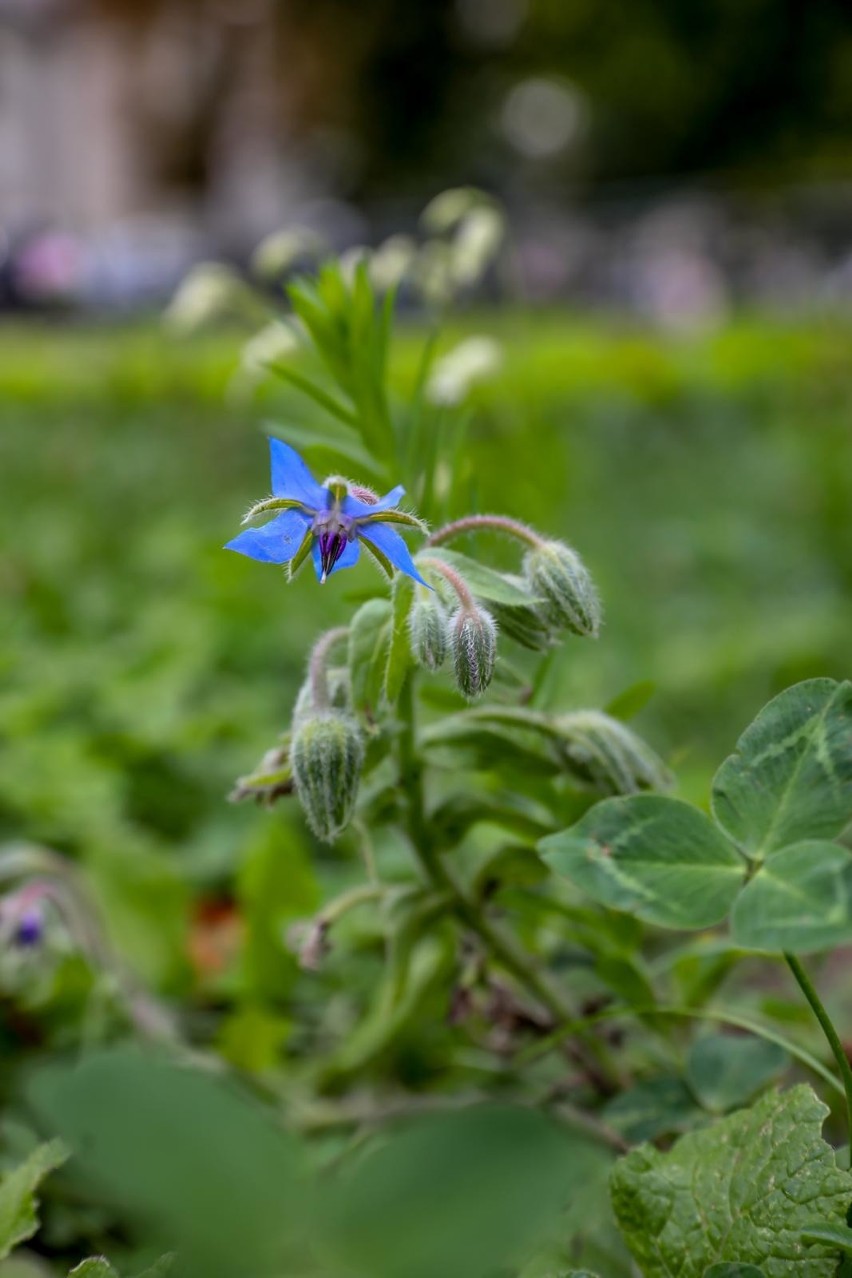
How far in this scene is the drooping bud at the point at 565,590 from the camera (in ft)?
2.59

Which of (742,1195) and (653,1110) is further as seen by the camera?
(653,1110)

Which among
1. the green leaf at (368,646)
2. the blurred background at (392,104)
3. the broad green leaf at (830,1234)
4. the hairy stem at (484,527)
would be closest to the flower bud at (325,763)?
the green leaf at (368,646)

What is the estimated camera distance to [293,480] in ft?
2.29

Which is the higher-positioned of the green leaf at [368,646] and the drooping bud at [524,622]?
the green leaf at [368,646]

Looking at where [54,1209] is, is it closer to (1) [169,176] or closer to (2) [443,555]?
(2) [443,555]

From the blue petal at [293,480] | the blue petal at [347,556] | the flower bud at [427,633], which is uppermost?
the blue petal at [293,480]

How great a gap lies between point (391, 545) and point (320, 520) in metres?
0.05

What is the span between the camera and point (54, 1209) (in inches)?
38.3

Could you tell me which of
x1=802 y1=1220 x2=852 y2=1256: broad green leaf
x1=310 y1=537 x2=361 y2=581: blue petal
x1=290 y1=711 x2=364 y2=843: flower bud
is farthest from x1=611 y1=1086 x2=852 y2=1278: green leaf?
x1=310 y1=537 x2=361 y2=581: blue petal

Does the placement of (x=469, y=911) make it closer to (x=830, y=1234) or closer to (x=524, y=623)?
(x=524, y=623)

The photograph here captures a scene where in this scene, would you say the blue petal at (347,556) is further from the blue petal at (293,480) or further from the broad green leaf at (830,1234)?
the broad green leaf at (830,1234)

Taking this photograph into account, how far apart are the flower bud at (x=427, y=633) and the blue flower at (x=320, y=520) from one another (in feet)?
0.07

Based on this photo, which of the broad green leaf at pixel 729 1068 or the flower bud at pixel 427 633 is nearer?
the flower bud at pixel 427 633

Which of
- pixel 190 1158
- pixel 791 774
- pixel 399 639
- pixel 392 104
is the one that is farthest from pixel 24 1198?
pixel 392 104
